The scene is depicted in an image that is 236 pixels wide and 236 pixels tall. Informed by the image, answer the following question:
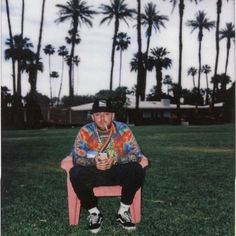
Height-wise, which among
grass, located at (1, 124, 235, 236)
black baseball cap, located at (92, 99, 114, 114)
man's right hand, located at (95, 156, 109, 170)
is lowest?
grass, located at (1, 124, 235, 236)

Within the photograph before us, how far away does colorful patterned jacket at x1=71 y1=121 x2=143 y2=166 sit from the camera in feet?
14.9

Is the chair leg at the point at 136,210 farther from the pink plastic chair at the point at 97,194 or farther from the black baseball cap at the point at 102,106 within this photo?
the black baseball cap at the point at 102,106

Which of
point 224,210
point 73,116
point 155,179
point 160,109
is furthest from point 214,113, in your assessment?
point 224,210

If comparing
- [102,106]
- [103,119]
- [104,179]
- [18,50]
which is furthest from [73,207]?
[18,50]

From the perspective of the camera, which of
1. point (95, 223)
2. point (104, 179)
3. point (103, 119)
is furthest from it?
point (103, 119)

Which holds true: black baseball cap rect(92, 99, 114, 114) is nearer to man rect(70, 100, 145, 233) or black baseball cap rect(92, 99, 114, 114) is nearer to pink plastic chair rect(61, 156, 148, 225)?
man rect(70, 100, 145, 233)

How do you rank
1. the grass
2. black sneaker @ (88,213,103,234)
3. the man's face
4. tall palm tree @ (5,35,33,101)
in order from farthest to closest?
tall palm tree @ (5,35,33,101), the man's face, the grass, black sneaker @ (88,213,103,234)

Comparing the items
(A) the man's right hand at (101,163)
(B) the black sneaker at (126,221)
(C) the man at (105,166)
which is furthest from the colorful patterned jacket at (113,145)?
(B) the black sneaker at (126,221)

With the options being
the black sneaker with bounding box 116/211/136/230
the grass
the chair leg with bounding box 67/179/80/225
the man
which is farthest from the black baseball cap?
the grass

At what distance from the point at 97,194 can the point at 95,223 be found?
284mm

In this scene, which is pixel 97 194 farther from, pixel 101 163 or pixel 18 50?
pixel 18 50

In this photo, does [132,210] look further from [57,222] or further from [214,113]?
[214,113]

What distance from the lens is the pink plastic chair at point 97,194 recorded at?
15.0 feet

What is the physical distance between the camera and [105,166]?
14.5 feet
